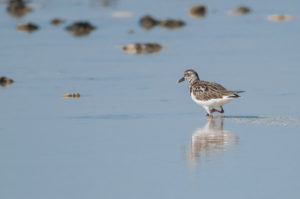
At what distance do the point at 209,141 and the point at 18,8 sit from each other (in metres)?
21.0

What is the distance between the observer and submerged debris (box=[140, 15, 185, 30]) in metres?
→ 24.9

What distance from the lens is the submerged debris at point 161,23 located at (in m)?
24.9

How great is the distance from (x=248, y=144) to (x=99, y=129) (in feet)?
8.11

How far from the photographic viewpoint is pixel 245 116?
13.0 meters

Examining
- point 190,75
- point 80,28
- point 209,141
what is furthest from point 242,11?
point 209,141

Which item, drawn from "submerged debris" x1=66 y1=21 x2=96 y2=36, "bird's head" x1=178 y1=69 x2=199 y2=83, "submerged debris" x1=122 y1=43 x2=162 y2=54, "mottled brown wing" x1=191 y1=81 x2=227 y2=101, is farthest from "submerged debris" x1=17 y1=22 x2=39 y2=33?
"mottled brown wing" x1=191 y1=81 x2=227 y2=101

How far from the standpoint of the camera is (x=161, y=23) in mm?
25531

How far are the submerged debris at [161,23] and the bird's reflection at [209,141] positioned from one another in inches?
484

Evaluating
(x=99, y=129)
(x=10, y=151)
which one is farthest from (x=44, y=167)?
(x=99, y=129)

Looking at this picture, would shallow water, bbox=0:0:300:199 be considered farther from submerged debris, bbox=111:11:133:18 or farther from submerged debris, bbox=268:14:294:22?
submerged debris, bbox=111:11:133:18

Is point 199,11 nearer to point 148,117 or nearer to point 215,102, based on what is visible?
point 215,102

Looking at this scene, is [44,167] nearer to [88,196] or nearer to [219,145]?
[88,196]

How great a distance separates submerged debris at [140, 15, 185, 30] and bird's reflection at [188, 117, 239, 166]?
40.3ft

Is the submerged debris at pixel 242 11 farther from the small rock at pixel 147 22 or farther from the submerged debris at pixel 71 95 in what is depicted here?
the submerged debris at pixel 71 95
